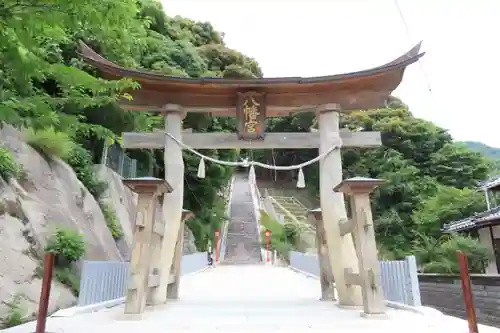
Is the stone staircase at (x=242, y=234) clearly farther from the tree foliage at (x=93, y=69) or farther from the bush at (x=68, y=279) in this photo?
the bush at (x=68, y=279)

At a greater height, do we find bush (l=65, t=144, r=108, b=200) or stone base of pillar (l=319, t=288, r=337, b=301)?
bush (l=65, t=144, r=108, b=200)

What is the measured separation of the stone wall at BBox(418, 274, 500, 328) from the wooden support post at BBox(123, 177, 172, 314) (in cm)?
792

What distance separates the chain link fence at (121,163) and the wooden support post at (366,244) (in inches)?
418

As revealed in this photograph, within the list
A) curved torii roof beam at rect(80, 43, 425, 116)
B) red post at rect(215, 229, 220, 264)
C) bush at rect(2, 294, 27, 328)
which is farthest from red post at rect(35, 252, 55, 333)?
red post at rect(215, 229, 220, 264)

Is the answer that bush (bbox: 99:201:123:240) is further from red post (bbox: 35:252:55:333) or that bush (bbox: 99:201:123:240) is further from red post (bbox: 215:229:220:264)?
red post (bbox: 215:229:220:264)

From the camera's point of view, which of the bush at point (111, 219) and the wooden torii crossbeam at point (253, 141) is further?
the bush at point (111, 219)

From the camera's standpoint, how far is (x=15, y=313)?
6367 mm

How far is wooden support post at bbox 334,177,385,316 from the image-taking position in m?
5.64

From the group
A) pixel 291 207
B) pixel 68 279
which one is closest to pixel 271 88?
pixel 68 279

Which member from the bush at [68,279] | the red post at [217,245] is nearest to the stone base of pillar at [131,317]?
the bush at [68,279]

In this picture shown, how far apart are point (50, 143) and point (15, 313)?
491 cm

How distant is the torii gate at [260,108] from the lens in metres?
7.29

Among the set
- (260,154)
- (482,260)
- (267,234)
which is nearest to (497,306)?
(482,260)

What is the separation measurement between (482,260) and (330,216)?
29.5ft
